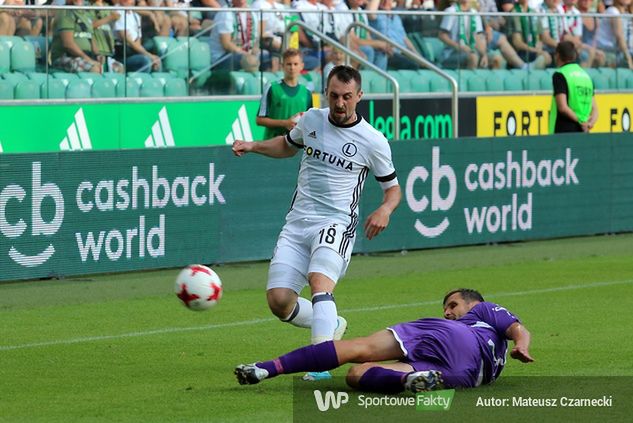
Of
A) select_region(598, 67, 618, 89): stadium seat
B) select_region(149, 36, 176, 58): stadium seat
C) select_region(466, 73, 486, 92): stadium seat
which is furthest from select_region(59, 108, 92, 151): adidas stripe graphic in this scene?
select_region(598, 67, 618, 89): stadium seat

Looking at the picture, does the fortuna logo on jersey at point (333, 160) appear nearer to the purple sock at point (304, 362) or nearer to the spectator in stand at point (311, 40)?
the purple sock at point (304, 362)

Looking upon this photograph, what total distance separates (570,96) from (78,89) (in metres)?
6.01

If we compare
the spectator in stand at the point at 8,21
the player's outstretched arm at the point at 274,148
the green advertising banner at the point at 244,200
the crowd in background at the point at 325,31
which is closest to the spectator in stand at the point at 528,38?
the crowd in background at the point at 325,31

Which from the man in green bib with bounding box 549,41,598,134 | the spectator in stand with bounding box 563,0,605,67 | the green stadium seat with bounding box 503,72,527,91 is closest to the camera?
the man in green bib with bounding box 549,41,598,134

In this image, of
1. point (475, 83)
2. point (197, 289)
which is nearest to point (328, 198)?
point (197, 289)

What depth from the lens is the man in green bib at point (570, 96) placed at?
721 inches

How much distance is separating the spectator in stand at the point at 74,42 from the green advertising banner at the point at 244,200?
222 centimetres

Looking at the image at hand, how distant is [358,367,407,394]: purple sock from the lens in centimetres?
838

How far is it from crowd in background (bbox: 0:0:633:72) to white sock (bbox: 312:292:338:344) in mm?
8614

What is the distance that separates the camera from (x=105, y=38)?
56.7 ft

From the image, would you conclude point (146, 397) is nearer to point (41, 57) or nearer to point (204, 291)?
point (204, 291)

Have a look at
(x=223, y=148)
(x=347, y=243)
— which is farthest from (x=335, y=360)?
(x=223, y=148)

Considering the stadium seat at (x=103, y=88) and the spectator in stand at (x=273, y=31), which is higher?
the spectator in stand at (x=273, y=31)

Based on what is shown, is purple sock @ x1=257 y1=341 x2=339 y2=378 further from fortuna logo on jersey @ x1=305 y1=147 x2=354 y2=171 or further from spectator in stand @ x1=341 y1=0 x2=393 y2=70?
spectator in stand @ x1=341 y1=0 x2=393 y2=70
